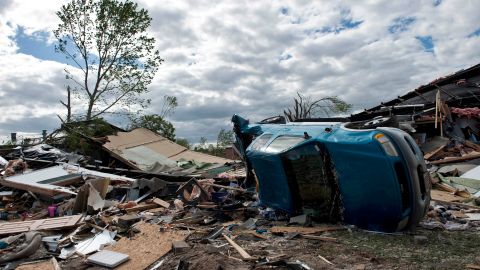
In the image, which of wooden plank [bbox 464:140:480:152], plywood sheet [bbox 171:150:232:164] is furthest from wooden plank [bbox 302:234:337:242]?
plywood sheet [bbox 171:150:232:164]

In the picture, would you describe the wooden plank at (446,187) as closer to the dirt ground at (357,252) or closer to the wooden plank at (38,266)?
the dirt ground at (357,252)

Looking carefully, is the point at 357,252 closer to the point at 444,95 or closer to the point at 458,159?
the point at 458,159

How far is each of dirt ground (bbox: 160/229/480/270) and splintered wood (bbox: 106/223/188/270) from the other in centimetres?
23

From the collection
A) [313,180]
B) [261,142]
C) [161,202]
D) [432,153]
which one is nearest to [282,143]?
[261,142]

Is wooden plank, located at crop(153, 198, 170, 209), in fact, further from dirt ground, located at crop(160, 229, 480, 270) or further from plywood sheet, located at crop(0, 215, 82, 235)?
dirt ground, located at crop(160, 229, 480, 270)

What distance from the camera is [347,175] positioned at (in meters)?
5.20

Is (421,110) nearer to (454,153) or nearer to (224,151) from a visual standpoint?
(454,153)

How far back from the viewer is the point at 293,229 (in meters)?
5.56

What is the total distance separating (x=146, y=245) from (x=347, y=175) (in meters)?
2.72

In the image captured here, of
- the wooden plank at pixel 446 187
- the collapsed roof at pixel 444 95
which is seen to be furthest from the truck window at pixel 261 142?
the collapsed roof at pixel 444 95

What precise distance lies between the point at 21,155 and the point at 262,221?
36.2 feet

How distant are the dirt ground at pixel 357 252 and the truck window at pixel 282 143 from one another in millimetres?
1284

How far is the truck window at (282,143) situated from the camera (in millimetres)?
5938

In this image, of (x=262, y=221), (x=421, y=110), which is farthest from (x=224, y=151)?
(x=262, y=221)
